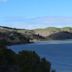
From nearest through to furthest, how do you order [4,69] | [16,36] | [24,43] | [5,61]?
1. [4,69]
2. [5,61]
3. [16,36]
4. [24,43]

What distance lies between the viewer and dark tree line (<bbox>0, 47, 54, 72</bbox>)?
56.2 ft

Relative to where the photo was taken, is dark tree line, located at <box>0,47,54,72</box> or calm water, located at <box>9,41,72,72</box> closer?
dark tree line, located at <box>0,47,54,72</box>

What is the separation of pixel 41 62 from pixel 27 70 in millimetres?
2281

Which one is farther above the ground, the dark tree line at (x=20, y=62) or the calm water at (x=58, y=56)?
the dark tree line at (x=20, y=62)

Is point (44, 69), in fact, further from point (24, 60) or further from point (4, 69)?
point (4, 69)

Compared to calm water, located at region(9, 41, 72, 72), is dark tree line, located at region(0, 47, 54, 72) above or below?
above

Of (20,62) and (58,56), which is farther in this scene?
(58,56)

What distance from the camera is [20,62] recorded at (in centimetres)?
2044

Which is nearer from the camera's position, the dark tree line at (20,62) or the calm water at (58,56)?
the dark tree line at (20,62)

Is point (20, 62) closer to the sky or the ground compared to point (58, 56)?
closer to the sky

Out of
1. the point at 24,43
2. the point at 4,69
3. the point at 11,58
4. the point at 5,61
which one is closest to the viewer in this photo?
the point at 4,69

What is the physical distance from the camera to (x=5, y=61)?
59.1ft

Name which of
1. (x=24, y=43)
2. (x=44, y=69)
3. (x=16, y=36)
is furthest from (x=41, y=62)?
(x=24, y=43)

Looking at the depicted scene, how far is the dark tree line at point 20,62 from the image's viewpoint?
674 inches
